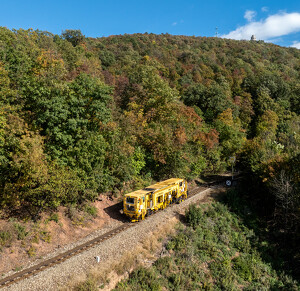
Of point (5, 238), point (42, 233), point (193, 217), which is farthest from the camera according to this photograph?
point (193, 217)

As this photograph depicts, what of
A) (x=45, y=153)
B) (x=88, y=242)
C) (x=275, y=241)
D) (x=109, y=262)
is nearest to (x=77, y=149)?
(x=45, y=153)

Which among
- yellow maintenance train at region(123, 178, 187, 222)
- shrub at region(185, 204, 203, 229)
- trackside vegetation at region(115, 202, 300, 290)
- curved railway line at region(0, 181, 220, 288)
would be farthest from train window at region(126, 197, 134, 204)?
shrub at region(185, 204, 203, 229)

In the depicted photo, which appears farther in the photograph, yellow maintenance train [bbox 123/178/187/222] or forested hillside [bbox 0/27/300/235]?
yellow maintenance train [bbox 123/178/187/222]

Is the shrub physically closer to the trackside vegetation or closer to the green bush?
the trackside vegetation

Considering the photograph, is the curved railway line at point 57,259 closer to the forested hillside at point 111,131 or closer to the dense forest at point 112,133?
the forested hillside at point 111,131

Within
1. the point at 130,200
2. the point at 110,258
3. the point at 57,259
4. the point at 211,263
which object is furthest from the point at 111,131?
the point at 211,263

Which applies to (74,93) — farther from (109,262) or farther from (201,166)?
(201,166)

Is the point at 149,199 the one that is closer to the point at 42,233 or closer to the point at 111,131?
the point at 111,131
